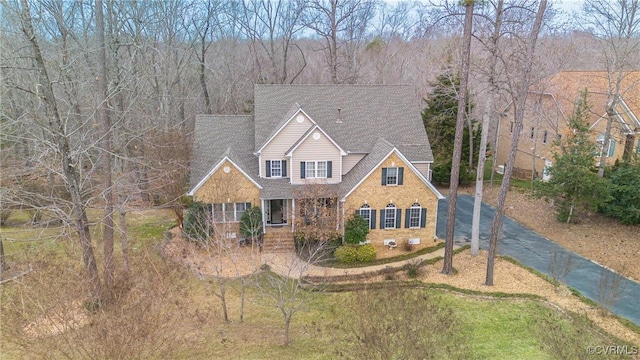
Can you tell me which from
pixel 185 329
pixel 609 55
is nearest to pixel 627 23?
pixel 609 55

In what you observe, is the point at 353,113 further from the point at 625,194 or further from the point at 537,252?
the point at 625,194

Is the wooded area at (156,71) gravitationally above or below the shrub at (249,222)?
above

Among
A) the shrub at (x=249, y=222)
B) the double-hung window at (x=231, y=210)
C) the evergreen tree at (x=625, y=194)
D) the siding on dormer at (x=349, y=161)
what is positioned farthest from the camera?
the siding on dormer at (x=349, y=161)

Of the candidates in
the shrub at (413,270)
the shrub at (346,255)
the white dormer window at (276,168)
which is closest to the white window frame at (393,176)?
the shrub at (346,255)

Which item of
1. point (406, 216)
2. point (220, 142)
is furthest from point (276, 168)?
point (406, 216)

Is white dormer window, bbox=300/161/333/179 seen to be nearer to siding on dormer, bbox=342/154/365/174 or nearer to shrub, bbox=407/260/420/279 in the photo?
siding on dormer, bbox=342/154/365/174

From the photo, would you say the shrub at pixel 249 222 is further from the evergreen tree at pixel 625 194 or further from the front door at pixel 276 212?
the evergreen tree at pixel 625 194

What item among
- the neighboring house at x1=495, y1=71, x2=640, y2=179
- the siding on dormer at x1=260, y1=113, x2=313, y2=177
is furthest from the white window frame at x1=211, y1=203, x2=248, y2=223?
the neighboring house at x1=495, y1=71, x2=640, y2=179

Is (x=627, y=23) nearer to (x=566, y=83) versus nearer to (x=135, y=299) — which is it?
(x=566, y=83)
